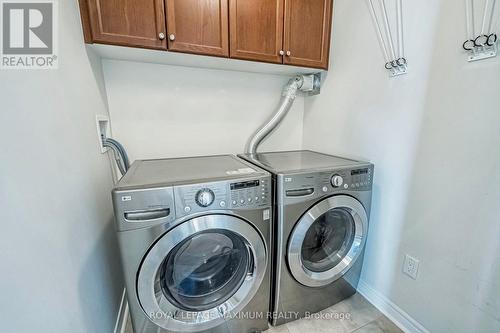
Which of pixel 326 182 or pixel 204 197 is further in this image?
pixel 326 182

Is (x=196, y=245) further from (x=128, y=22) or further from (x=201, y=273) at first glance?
(x=128, y=22)

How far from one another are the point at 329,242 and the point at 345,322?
483 millimetres

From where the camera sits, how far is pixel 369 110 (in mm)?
1378

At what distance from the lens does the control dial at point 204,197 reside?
0.89 meters

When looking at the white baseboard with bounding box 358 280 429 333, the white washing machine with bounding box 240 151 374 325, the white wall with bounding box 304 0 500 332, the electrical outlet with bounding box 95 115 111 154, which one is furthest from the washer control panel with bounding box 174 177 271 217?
the white baseboard with bounding box 358 280 429 333

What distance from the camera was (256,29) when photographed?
1.35 metres

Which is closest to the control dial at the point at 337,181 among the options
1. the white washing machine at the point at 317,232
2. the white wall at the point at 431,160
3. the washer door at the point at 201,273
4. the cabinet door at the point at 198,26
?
→ the white washing machine at the point at 317,232

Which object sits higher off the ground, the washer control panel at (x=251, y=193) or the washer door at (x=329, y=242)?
the washer control panel at (x=251, y=193)

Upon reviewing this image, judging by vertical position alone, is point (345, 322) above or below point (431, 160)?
below

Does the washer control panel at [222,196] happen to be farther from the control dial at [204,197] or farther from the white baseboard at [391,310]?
the white baseboard at [391,310]

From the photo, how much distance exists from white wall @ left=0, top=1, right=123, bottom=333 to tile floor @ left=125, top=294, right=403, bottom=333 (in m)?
0.68

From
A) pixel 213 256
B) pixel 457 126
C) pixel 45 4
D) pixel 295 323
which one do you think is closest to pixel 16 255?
pixel 213 256

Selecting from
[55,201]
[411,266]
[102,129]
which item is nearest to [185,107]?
[102,129]

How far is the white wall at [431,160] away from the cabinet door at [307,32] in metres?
0.11
